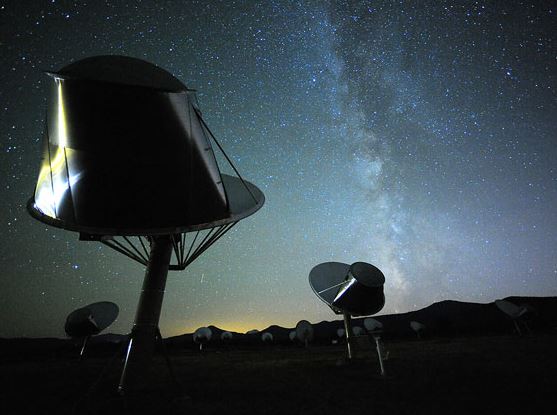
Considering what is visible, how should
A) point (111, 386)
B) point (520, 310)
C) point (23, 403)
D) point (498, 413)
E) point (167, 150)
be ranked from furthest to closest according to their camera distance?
point (520, 310) < point (111, 386) < point (23, 403) < point (167, 150) < point (498, 413)

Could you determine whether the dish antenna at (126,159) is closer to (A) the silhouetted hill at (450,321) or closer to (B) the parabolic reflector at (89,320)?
(B) the parabolic reflector at (89,320)

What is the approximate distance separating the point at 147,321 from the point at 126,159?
364cm

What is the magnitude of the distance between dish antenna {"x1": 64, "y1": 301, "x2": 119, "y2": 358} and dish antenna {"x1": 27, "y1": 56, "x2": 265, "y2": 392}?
1374 cm

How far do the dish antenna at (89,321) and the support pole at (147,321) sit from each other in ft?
43.7

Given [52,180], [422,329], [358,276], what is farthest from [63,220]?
[422,329]

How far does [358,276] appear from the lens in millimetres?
11938

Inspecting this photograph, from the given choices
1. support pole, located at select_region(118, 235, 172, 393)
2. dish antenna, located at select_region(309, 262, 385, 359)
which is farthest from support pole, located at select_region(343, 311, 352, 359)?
support pole, located at select_region(118, 235, 172, 393)

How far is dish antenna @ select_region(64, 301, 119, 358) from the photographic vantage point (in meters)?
17.8

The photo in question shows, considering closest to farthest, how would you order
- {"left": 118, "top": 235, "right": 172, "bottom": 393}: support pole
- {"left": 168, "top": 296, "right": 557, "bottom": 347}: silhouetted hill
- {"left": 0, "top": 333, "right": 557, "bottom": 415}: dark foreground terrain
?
{"left": 0, "top": 333, "right": 557, "bottom": 415}: dark foreground terrain, {"left": 118, "top": 235, "right": 172, "bottom": 393}: support pole, {"left": 168, "top": 296, "right": 557, "bottom": 347}: silhouetted hill

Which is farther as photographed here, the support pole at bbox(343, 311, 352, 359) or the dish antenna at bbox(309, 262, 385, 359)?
the support pole at bbox(343, 311, 352, 359)

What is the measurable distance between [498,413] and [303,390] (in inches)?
156

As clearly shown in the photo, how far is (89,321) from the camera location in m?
17.7

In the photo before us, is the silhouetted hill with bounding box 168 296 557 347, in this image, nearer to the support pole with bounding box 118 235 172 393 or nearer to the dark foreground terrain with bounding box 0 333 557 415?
the dark foreground terrain with bounding box 0 333 557 415

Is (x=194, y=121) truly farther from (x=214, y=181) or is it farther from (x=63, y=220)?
(x=63, y=220)
